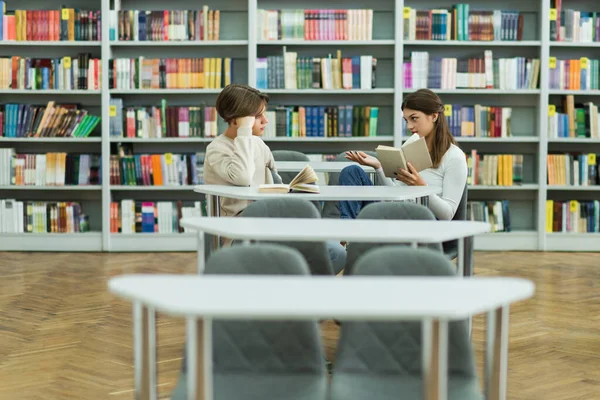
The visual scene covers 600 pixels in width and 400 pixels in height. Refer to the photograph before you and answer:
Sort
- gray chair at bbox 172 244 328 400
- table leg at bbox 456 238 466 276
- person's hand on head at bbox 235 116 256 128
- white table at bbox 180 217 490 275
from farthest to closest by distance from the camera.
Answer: person's hand on head at bbox 235 116 256 128 < table leg at bbox 456 238 466 276 < white table at bbox 180 217 490 275 < gray chair at bbox 172 244 328 400

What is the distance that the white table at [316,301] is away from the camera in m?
1.71

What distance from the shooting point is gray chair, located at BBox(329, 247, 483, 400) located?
233 cm

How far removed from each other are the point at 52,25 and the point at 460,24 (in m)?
3.15

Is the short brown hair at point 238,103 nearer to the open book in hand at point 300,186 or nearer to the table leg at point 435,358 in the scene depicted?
the open book in hand at point 300,186

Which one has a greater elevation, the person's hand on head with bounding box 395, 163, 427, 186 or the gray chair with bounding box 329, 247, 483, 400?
the person's hand on head with bounding box 395, 163, 427, 186

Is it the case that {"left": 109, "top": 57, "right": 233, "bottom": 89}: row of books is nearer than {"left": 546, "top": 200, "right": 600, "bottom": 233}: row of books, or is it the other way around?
{"left": 109, "top": 57, "right": 233, "bottom": 89}: row of books

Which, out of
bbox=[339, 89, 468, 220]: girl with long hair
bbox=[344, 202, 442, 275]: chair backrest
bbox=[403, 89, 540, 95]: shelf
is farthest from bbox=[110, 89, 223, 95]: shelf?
bbox=[344, 202, 442, 275]: chair backrest

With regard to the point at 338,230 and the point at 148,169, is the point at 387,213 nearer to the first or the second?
the point at 338,230

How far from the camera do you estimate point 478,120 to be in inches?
281

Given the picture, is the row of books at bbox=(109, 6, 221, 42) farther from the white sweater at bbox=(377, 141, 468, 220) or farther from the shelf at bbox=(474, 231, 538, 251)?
the white sweater at bbox=(377, 141, 468, 220)

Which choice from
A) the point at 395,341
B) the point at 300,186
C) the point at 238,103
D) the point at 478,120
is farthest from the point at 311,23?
the point at 395,341

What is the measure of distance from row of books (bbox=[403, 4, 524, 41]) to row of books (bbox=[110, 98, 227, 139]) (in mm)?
1673

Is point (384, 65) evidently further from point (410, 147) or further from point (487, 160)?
point (410, 147)

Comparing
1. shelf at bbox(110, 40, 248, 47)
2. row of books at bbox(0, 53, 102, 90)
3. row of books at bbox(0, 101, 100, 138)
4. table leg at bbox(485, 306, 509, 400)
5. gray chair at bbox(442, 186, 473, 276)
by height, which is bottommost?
table leg at bbox(485, 306, 509, 400)
